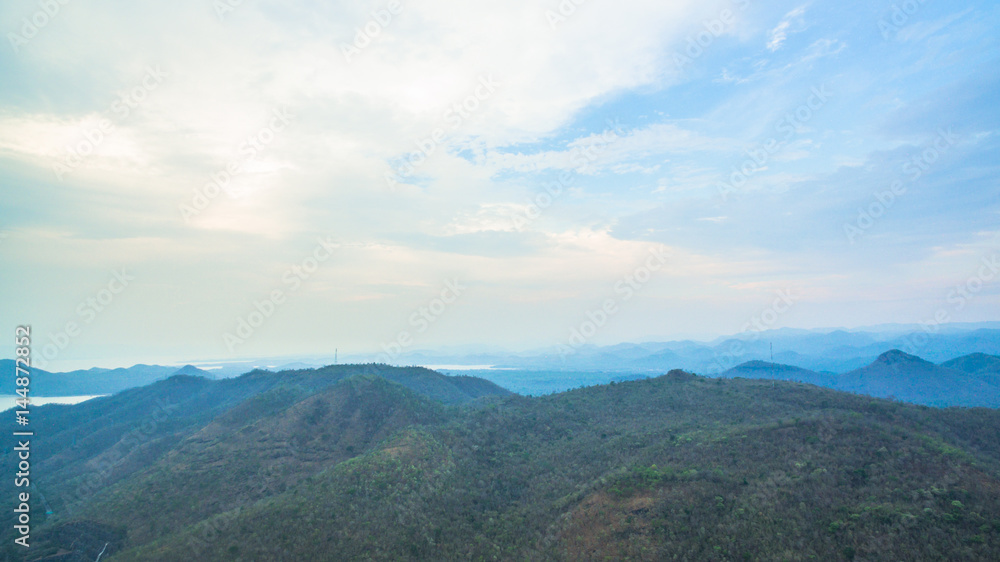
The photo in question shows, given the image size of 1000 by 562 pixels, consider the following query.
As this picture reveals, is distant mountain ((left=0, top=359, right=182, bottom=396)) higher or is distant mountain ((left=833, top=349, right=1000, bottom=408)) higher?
distant mountain ((left=0, top=359, right=182, bottom=396))

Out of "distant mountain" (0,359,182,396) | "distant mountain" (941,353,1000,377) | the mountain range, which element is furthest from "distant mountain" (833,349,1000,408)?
"distant mountain" (0,359,182,396)

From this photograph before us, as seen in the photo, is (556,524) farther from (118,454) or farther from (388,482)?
(118,454)

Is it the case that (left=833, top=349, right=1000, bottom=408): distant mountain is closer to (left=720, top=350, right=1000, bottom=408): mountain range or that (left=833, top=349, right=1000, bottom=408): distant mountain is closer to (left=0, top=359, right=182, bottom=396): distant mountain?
(left=720, top=350, right=1000, bottom=408): mountain range

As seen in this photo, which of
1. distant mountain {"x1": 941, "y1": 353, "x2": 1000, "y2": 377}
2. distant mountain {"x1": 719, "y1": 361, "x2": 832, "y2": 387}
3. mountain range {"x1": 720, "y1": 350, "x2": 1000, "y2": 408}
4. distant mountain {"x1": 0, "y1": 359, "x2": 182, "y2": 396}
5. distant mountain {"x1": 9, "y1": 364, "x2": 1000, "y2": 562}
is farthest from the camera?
distant mountain {"x1": 0, "y1": 359, "x2": 182, "y2": 396}

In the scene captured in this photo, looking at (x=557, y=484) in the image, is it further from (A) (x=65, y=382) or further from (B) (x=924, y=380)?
(A) (x=65, y=382)

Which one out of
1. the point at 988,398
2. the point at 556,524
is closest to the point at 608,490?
the point at 556,524
